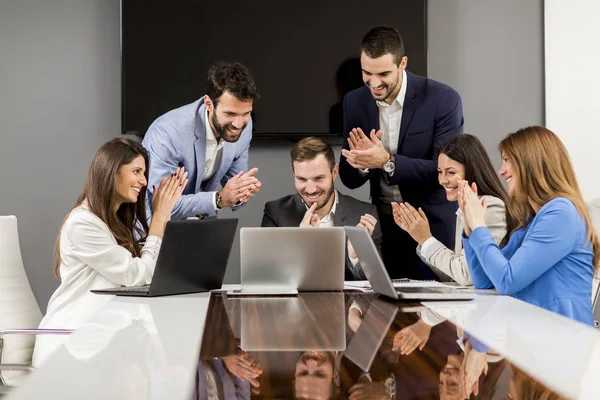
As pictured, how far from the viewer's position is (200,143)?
406 centimetres

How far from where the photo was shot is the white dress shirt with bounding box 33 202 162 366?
2.79 meters

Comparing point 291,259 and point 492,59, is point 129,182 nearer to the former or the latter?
point 291,259

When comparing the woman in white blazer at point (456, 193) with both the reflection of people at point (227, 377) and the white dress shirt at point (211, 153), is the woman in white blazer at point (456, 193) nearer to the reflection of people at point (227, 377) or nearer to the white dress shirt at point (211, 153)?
the white dress shirt at point (211, 153)

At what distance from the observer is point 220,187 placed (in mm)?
4203

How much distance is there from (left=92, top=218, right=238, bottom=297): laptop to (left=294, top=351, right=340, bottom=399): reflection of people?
1.10 m

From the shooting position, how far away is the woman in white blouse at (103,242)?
2.80m

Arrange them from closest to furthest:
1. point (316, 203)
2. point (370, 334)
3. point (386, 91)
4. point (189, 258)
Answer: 1. point (370, 334)
2. point (189, 258)
3. point (316, 203)
4. point (386, 91)

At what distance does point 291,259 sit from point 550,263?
0.86 m

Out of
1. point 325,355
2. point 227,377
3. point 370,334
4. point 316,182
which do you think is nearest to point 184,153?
point 316,182

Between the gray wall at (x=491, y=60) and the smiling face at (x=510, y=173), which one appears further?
the gray wall at (x=491, y=60)

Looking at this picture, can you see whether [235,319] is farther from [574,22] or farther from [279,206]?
[574,22]

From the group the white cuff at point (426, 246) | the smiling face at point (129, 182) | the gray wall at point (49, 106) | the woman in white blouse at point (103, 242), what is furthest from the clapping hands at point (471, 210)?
the gray wall at point (49, 106)

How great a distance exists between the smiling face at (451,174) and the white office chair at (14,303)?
193 cm

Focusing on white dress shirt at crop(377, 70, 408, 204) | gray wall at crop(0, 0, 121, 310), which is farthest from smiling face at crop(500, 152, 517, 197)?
gray wall at crop(0, 0, 121, 310)
